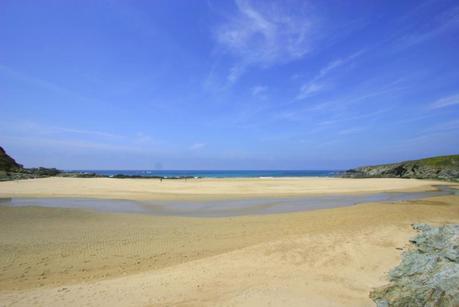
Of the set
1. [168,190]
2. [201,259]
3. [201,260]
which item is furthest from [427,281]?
[168,190]

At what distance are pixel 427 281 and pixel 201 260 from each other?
5738mm

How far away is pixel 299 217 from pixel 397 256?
6.85m

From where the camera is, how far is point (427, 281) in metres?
4.31

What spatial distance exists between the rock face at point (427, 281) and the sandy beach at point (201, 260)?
983 millimetres

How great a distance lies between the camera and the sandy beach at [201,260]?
6.02m

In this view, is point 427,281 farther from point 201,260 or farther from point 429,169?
point 429,169

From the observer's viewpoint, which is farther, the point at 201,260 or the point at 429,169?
the point at 429,169

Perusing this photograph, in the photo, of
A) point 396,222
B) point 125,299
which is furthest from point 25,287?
point 396,222

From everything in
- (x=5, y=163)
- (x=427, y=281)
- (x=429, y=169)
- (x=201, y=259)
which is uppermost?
(x=5, y=163)

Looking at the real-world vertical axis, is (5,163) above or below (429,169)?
above

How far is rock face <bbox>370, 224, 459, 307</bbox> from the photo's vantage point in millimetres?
3859

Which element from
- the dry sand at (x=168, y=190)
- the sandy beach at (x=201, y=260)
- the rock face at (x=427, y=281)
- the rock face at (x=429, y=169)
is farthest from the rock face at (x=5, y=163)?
the rock face at (x=429, y=169)

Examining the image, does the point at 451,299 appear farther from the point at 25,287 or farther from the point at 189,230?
the point at 189,230

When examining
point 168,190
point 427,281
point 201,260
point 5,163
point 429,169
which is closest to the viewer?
point 427,281
